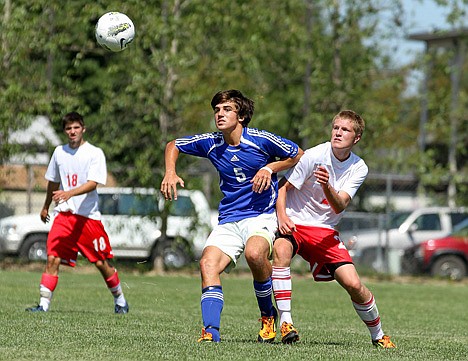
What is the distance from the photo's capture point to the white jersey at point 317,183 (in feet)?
26.5

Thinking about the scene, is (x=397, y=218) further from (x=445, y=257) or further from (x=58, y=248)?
(x=58, y=248)

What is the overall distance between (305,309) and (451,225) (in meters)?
9.61

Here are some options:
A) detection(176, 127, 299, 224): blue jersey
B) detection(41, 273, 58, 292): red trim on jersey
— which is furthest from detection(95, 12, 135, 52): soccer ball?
detection(41, 273, 58, 292): red trim on jersey

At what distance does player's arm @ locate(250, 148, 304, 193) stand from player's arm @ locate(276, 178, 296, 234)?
0.53 ft

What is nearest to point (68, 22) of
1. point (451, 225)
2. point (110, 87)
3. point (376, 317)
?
point (110, 87)

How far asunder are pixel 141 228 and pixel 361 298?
13313 millimetres

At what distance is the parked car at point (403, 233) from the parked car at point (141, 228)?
131 inches

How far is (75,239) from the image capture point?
10.9 m

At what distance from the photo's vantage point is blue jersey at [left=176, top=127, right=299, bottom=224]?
8.05 metres

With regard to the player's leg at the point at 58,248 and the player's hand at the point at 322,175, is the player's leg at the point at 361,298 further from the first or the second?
the player's leg at the point at 58,248

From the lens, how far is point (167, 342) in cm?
758

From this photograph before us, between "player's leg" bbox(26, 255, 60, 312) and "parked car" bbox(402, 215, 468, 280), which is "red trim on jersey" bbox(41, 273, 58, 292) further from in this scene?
"parked car" bbox(402, 215, 468, 280)

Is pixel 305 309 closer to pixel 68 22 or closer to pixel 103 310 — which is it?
pixel 103 310

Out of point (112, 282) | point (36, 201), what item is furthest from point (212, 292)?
point (36, 201)
